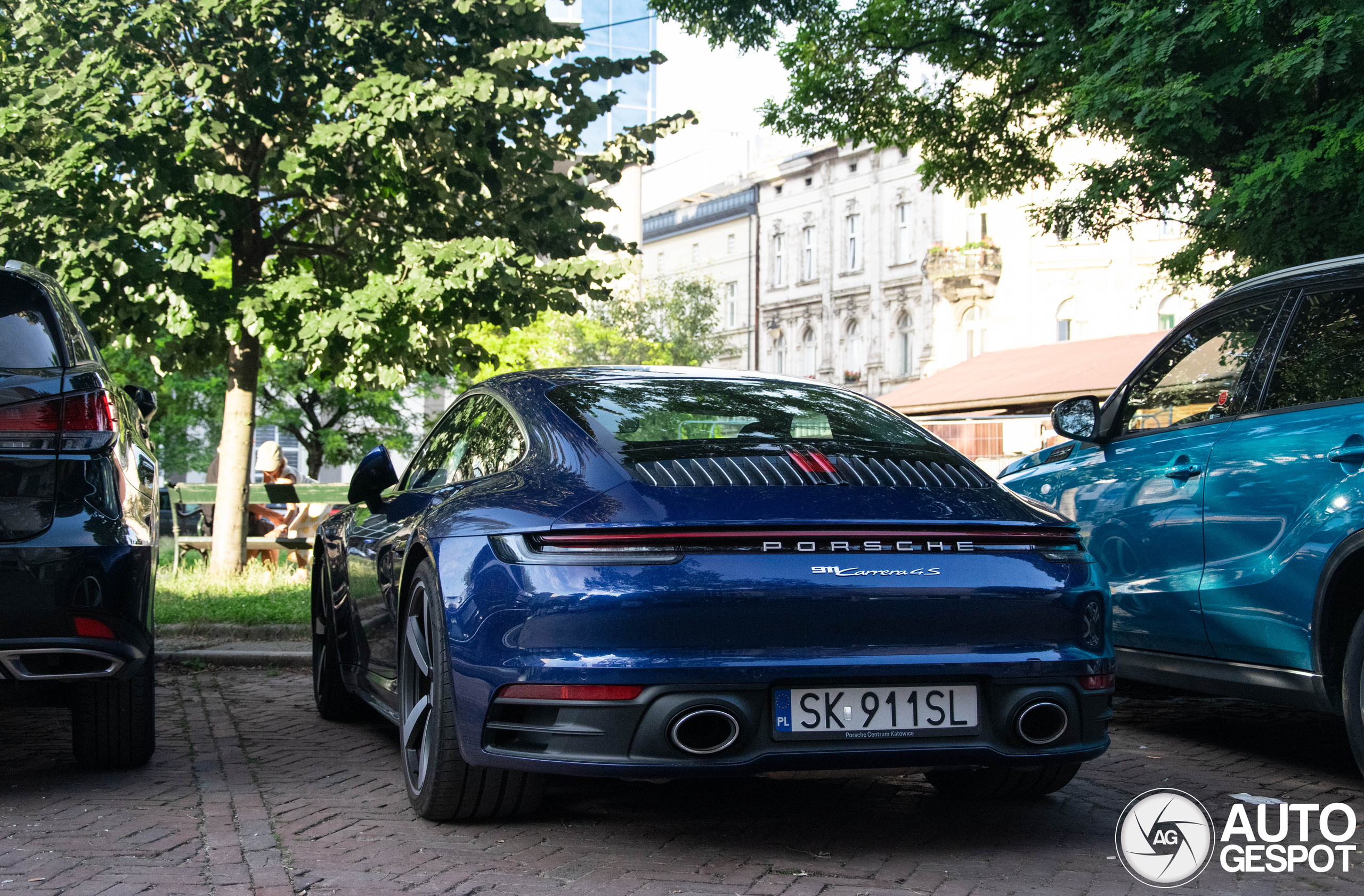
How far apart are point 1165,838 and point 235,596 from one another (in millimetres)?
7906

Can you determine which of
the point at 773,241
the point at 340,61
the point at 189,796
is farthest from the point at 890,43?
the point at 773,241

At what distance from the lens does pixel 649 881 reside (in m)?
3.82

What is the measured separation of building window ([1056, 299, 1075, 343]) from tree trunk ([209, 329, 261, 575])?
41.9m

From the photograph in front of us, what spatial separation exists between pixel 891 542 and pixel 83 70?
29.8ft

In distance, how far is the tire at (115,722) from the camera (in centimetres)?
521

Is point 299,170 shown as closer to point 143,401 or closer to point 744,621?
point 143,401

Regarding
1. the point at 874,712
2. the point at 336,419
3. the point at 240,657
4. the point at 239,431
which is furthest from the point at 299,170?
the point at 336,419

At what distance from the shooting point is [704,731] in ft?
12.2

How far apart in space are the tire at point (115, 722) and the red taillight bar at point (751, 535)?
2.21m

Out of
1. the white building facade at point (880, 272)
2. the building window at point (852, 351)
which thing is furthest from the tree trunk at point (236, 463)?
the building window at point (852, 351)

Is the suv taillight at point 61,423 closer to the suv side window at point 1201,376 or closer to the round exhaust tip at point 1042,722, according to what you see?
the round exhaust tip at point 1042,722

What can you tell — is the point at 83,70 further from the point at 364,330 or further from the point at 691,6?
the point at 691,6

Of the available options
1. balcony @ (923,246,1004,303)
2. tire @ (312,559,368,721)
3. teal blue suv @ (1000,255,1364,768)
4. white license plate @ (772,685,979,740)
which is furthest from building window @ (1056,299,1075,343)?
white license plate @ (772,685,979,740)

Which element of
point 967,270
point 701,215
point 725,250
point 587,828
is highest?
point 701,215
